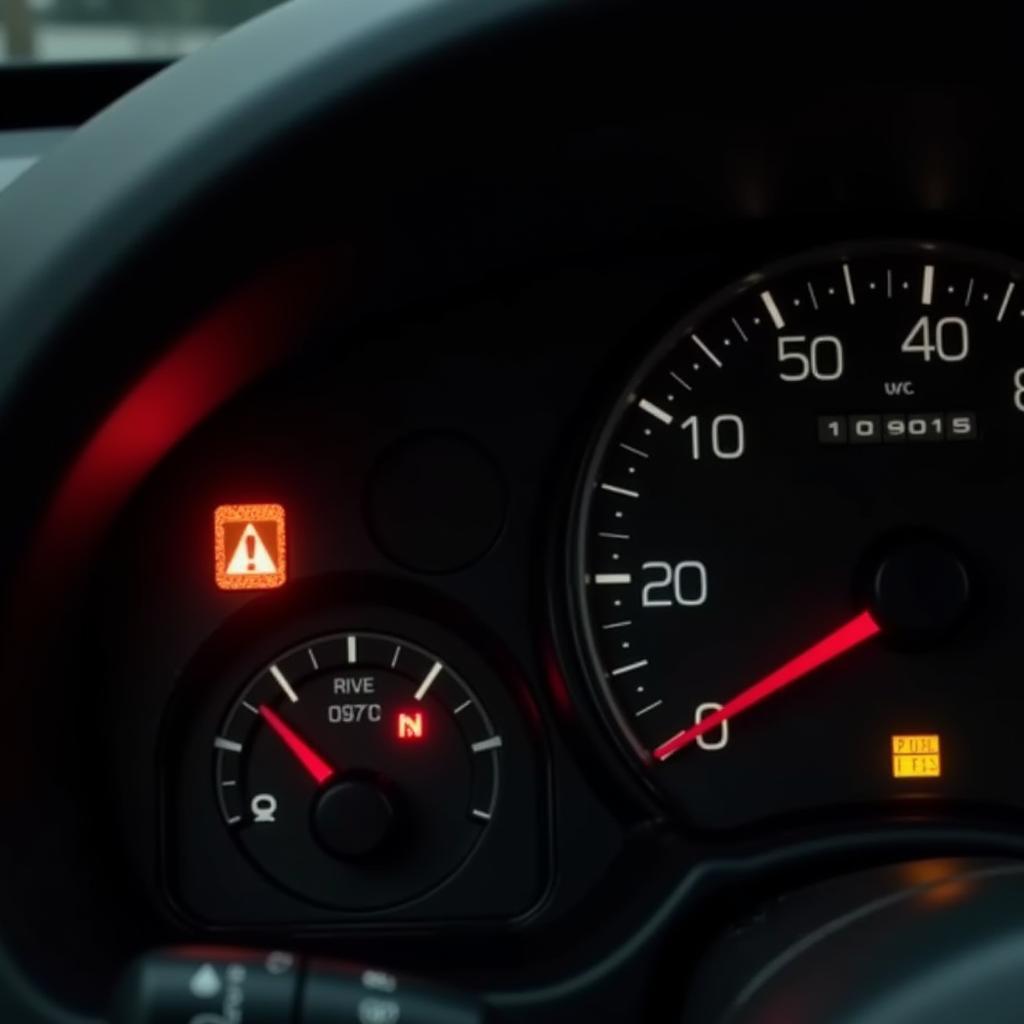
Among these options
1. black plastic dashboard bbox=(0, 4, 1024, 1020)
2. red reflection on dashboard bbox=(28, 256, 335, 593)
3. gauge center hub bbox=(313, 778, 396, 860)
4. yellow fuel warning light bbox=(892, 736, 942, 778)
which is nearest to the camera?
red reflection on dashboard bbox=(28, 256, 335, 593)

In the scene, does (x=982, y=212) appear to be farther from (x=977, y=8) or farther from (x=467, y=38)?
(x=467, y=38)

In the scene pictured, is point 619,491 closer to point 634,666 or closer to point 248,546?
point 634,666

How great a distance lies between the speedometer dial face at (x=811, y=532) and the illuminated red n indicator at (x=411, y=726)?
17cm

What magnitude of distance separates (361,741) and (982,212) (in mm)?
746

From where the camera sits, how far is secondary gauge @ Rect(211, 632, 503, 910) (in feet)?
6.33

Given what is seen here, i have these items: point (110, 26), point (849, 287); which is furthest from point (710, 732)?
point (110, 26)

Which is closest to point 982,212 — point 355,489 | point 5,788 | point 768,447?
point 768,447

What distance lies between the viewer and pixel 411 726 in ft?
6.41

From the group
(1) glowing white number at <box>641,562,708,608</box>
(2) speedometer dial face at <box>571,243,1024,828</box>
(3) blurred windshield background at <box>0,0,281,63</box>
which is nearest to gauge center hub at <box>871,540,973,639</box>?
(2) speedometer dial face at <box>571,243,1024,828</box>

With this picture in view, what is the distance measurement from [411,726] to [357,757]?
0.06 meters

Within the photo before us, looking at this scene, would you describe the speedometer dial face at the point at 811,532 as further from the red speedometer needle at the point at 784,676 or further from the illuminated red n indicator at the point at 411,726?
the illuminated red n indicator at the point at 411,726

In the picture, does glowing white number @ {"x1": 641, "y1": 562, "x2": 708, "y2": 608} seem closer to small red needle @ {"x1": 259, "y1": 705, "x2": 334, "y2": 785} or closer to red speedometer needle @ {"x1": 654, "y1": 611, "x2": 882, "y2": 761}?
red speedometer needle @ {"x1": 654, "y1": 611, "x2": 882, "y2": 761}

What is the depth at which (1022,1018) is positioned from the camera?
1271mm

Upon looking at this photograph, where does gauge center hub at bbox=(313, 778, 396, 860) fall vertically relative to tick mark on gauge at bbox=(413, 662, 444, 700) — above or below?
below
